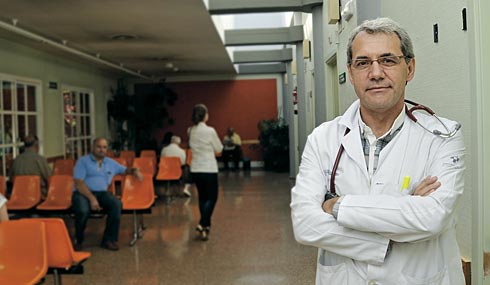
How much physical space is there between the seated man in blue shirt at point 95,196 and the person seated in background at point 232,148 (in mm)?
9809

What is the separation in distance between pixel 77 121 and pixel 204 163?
7.50m

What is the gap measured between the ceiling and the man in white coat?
203 inches

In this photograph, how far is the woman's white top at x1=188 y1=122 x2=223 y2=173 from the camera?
6094 millimetres

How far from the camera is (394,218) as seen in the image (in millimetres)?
1458

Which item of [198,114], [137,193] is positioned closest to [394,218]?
[198,114]

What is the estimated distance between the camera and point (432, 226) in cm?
145

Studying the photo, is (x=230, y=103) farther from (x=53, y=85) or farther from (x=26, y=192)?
(x=26, y=192)

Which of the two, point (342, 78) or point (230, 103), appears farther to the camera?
point (230, 103)

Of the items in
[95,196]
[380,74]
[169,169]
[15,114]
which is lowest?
[95,196]

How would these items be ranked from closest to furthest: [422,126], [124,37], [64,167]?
[422,126], [64,167], [124,37]

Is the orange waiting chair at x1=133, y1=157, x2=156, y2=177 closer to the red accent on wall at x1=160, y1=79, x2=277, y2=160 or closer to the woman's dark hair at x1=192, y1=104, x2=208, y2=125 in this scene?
the woman's dark hair at x1=192, y1=104, x2=208, y2=125

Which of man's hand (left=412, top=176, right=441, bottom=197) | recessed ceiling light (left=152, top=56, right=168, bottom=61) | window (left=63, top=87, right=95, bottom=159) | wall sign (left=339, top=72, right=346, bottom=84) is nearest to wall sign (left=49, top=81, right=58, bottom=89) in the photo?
window (left=63, top=87, right=95, bottom=159)

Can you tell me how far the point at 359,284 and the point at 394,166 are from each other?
385 mm

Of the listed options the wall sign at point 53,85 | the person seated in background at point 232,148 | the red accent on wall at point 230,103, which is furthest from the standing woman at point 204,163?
the red accent on wall at point 230,103
